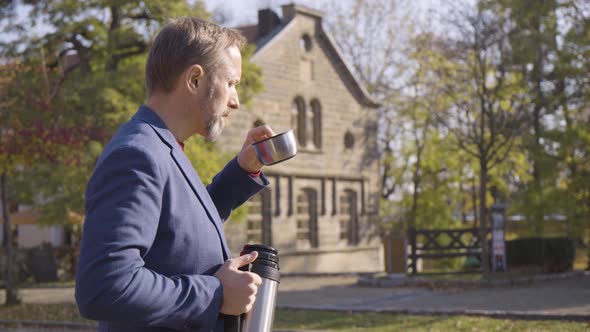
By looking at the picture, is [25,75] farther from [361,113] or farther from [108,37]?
[361,113]

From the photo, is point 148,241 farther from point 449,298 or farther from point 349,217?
point 349,217

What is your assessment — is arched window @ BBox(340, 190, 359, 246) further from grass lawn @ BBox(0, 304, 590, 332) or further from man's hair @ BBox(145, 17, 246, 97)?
man's hair @ BBox(145, 17, 246, 97)

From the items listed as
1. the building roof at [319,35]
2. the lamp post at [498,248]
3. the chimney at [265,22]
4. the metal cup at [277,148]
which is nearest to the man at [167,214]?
the metal cup at [277,148]

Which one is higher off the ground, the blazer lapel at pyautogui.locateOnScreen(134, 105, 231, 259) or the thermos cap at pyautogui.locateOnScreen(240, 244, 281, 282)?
the blazer lapel at pyautogui.locateOnScreen(134, 105, 231, 259)

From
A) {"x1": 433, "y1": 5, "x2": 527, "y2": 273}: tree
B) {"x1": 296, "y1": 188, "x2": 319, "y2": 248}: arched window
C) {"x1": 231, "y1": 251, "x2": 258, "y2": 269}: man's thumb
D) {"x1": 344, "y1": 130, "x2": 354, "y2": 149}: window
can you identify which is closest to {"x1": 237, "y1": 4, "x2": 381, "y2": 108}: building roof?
{"x1": 344, "y1": 130, "x2": 354, "y2": 149}: window

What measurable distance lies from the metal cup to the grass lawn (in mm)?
8407

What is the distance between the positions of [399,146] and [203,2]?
2606 cm

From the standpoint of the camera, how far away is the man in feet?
7.11

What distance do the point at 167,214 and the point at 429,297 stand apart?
1452 cm

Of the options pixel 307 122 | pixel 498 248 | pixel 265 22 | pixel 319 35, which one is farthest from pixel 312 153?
Result: pixel 498 248

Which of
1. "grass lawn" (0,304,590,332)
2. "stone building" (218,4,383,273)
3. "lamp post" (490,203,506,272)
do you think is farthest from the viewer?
"stone building" (218,4,383,273)

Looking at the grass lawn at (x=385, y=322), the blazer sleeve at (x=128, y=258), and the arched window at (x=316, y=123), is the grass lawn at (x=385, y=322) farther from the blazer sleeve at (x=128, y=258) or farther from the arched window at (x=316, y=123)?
the arched window at (x=316, y=123)

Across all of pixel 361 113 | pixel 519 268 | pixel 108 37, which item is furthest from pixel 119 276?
pixel 361 113

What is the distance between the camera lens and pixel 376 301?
1580cm
